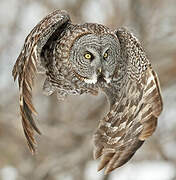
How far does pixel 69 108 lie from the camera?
27.2ft

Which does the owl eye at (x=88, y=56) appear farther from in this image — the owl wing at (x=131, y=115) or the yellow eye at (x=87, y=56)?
the owl wing at (x=131, y=115)

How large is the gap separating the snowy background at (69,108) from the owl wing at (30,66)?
3495 mm

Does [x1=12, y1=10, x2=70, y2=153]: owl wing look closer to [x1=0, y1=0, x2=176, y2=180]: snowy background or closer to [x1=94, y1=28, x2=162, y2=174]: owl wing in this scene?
[x1=94, y1=28, x2=162, y2=174]: owl wing

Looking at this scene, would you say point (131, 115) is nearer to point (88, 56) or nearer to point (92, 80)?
point (92, 80)

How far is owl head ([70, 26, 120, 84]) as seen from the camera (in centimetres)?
314

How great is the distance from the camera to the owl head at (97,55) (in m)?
3.14

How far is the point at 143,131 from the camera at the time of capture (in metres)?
2.94

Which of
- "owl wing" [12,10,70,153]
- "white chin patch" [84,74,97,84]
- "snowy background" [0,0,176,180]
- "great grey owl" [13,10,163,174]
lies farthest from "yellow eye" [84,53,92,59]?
"snowy background" [0,0,176,180]

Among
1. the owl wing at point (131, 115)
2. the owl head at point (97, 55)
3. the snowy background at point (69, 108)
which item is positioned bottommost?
the owl wing at point (131, 115)

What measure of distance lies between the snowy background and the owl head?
2.96 metres

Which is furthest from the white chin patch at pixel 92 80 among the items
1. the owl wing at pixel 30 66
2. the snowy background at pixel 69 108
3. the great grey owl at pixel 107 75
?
the snowy background at pixel 69 108

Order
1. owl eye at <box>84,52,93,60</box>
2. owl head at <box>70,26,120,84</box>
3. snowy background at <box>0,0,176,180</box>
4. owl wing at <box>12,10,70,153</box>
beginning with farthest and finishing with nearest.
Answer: snowy background at <box>0,0,176,180</box>, owl eye at <box>84,52,93,60</box>, owl head at <box>70,26,120,84</box>, owl wing at <box>12,10,70,153</box>

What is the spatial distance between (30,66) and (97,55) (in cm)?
73

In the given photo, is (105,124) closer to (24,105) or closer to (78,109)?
(24,105)
